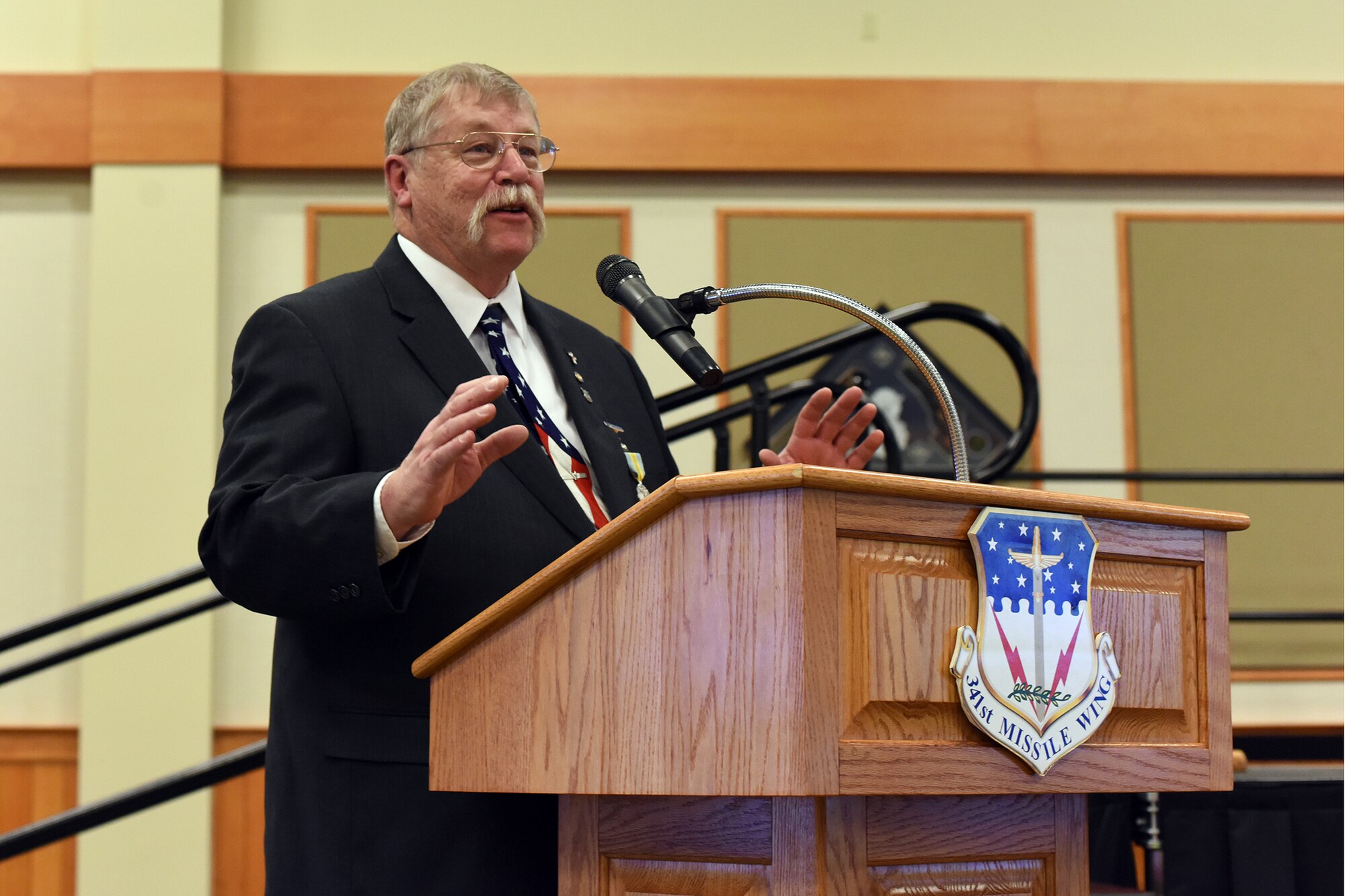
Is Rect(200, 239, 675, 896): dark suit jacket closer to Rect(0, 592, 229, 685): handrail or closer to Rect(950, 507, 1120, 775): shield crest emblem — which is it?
Rect(950, 507, 1120, 775): shield crest emblem

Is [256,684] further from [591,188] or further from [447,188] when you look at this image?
[447,188]

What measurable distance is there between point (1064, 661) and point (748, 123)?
11.9 ft

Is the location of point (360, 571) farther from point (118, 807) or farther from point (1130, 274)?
point (1130, 274)

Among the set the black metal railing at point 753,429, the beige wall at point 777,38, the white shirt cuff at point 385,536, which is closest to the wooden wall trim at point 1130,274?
the beige wall at point 777,38

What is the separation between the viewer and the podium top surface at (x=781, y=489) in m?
1.12

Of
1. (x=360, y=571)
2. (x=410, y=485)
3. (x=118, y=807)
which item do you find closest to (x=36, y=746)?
(x=118, y=807)

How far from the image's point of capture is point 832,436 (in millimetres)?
1742

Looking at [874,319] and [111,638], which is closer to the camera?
[874,319]

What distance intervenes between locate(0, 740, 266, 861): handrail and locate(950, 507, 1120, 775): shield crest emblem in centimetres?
151

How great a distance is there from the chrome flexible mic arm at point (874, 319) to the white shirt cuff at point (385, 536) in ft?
1.33

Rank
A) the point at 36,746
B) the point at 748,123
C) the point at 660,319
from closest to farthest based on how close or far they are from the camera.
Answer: the point at 660,319, the point at 36,746, the point at 748,123

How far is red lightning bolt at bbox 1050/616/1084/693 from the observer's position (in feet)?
4.03

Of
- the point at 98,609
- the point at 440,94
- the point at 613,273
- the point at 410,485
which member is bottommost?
the point at 98,609

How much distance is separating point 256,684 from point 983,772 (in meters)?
3.61
